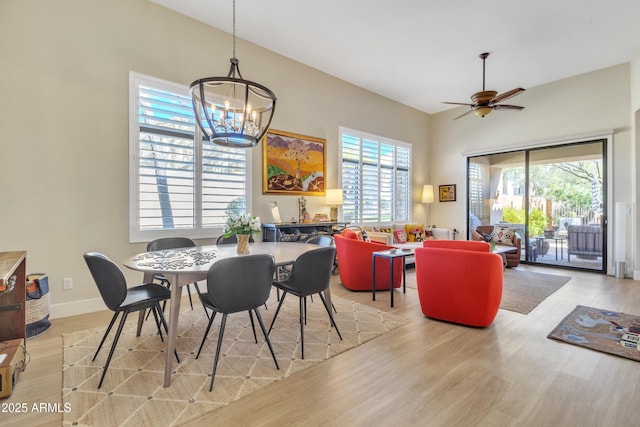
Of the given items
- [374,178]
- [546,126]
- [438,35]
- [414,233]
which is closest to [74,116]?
[438,35]

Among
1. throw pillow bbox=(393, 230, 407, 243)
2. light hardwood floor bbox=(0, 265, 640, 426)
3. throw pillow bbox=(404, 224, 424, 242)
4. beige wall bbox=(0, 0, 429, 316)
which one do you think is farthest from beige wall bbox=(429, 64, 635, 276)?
beige wall bbox=(0, 0, 429, 316)

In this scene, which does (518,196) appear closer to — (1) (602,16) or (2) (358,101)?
(1) (602,16)

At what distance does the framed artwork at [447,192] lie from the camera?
766 centimetres

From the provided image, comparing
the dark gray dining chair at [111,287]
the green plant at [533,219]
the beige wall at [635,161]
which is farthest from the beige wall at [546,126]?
the dark gray dining chair at [111,287]

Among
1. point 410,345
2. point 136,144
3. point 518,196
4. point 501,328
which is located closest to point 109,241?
point 136,144

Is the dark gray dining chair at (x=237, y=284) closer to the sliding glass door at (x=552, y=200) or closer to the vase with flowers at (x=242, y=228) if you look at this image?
the vase with flowers at (x=242, y=228)

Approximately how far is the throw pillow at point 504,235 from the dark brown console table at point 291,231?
3.86 m

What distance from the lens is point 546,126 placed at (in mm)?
6176

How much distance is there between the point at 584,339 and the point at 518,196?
4.68 metres

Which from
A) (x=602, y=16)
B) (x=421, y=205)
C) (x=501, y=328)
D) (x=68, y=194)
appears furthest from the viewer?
(x=421, y=205)

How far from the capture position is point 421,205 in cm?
798

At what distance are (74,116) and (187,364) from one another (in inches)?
116

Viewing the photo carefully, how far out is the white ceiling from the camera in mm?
3812

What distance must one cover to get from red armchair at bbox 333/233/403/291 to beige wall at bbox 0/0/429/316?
8.83 ft
